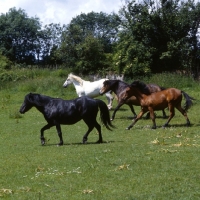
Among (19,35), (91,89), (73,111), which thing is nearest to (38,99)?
(73,111)

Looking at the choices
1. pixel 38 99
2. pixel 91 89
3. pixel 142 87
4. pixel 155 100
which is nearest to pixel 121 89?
pixel 142 87

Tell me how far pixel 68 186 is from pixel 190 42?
30.2 m

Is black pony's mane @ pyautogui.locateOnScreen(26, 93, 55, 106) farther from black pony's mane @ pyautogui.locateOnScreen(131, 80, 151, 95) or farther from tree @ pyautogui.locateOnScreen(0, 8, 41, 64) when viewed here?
tree @ pyautogui.locateOnScreen(0, 8, 41, 64)

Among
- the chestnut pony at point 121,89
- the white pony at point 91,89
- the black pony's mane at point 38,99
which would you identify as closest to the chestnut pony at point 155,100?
the chestnut pony at point 121,89

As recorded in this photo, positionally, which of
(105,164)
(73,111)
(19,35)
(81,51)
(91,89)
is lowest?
(105,164)

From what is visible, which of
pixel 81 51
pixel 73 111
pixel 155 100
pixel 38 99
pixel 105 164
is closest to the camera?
pixel 105 164

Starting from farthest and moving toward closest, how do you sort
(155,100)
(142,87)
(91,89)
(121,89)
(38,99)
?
1. (91,89)
2. (121,89)
3. (142,87)
4. (155,100)
5. (38,99)

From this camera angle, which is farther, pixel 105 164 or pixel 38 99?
pixel 38 99

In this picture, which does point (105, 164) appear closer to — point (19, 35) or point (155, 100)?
point (155, 100)

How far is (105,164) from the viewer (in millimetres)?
9461

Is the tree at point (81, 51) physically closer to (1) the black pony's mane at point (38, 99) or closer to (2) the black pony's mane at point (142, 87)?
(2) the black pony's mane at point (142, 87)

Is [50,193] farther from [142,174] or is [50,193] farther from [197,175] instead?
[197,175]

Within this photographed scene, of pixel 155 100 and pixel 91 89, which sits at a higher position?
pixel 91 89

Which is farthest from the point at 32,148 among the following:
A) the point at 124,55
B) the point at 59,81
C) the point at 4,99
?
the point at 124,55
